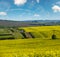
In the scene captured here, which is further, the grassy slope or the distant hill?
the distant hill

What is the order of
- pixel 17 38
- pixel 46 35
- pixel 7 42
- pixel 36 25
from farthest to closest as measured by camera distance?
pixel 36 25, pixel 46 35, pixel 17 38, pixel 7 42

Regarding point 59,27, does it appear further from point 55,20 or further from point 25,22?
point 25,22

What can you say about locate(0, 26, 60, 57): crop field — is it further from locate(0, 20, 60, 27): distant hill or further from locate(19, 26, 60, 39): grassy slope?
locate(0, 20, 60, 27): distant hill

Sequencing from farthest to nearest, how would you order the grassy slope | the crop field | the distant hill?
the distant hill < the grassy slope < the crop field

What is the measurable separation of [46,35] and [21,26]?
10.8 feet

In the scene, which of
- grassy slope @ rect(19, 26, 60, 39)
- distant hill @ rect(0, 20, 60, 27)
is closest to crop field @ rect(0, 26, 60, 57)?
grassy slope @ rect(19, 26, 60, 39)

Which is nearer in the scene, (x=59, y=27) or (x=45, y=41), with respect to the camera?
(x=45, y=41)

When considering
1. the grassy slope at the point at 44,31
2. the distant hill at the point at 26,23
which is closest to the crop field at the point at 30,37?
the grassy slope at the point at 44,31

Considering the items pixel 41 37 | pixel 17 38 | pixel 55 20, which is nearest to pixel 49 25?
pixel 55 20

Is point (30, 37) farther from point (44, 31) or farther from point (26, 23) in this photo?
point (26, 23)

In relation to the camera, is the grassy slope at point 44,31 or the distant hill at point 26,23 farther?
the distant hill at point 26,23

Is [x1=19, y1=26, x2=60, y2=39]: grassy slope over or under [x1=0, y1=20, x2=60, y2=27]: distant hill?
under

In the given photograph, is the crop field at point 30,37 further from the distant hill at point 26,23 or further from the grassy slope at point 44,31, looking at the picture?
the distant hill at point 26,23

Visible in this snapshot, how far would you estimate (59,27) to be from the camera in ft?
119
